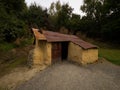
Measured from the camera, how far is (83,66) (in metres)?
19.5

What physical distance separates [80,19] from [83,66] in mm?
29906

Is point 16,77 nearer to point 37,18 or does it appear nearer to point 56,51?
point 56,51

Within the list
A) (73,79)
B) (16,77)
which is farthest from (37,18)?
(73,79)

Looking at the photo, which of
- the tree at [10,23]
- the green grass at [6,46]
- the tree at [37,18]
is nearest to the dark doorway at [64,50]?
the green grass at [6,46]

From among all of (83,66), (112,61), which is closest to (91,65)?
(83,66)

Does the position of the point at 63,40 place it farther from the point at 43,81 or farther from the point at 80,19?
the point at 80,19

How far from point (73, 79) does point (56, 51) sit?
6675 millimetres

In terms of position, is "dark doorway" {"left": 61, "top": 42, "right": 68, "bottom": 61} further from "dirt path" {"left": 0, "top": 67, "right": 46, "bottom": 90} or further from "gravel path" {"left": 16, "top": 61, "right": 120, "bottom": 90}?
"dirt path" {"left": 0, "top": 67, "right": 46, "bottom": 90}

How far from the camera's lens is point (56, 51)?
21.1 m

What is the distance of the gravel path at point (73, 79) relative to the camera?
13617mm

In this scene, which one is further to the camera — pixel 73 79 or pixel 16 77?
pixel 16 77

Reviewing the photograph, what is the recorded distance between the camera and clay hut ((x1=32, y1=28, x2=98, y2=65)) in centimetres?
1938

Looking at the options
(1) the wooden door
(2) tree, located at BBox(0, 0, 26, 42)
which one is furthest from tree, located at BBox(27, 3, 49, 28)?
(1) the wooden door

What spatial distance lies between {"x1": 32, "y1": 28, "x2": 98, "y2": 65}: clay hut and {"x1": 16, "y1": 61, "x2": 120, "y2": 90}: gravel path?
152 centimetres
